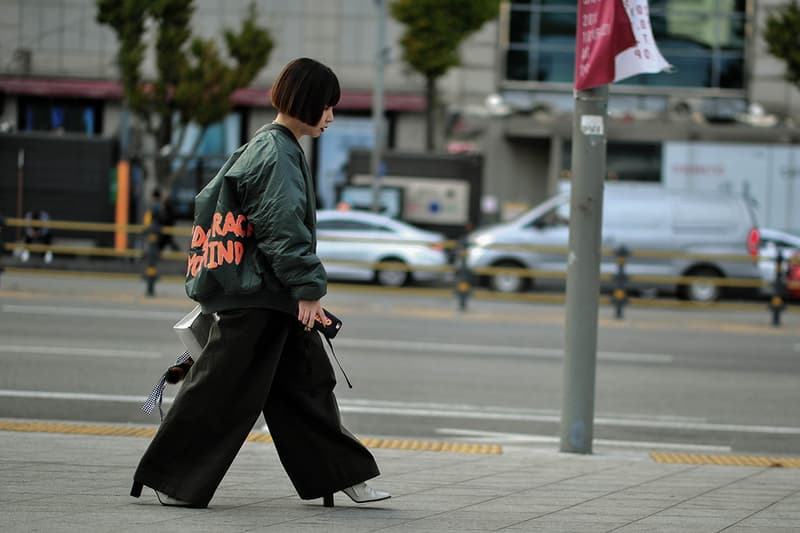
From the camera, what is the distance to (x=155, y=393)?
5.56 m

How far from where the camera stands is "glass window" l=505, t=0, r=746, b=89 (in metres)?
37.6

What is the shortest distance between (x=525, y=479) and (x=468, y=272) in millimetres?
12996

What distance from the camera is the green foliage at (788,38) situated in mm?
32562

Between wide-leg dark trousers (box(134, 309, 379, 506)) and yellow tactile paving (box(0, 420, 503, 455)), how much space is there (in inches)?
107

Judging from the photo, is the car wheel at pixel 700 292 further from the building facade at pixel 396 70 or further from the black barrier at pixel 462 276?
the building facade at pixel 396 70

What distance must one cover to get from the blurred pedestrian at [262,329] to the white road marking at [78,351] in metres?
7.41

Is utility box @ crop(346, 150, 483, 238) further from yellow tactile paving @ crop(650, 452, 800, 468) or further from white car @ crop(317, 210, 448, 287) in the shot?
yellow tactile paving @ crop(650, 452, 800, 468)

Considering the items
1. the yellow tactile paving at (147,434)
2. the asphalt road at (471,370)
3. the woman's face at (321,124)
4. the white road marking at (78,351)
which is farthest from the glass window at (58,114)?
the woman's face at (321,124)

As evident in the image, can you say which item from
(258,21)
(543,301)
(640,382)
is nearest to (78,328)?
(640,382)

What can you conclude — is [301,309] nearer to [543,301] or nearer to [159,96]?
[543,301]

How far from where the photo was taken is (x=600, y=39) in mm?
7391

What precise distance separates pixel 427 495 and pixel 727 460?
295cm

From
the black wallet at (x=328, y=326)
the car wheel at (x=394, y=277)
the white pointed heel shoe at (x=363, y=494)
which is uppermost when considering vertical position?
the black wallet at (x=328, y=326)

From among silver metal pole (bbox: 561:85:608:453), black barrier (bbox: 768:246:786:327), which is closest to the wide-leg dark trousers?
silver metal pole (bbox: 561:85:608:453)
